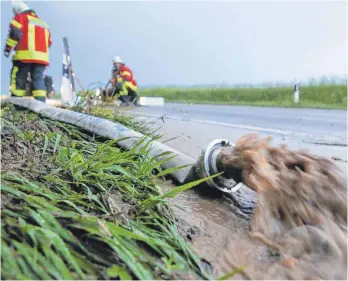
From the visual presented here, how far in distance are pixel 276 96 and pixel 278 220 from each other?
22.7 m

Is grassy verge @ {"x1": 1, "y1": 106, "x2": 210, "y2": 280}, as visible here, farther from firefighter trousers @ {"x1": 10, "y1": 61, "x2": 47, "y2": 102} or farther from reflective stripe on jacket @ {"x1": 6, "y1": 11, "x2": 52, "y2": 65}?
reflective stripe on jacket @ {"x1": 6, "y1": 11, "x2": 52, "y2": 65}

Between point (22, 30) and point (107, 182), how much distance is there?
22.3 feet

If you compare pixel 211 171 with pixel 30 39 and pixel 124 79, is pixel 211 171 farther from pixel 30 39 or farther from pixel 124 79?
pixel 124 79

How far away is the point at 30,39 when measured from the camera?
26.8 feet

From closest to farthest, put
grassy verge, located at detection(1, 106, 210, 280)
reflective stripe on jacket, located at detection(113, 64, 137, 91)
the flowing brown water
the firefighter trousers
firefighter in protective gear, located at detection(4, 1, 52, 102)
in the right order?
grassy verge, located at detection(1, 106, 210, 280) → the flowing brown water → firefighter in protective gear, located at detection(4, 1, 52, 102) → the firefighter trousers → reflective stripe on jacket, located at detection(113, 64, 137, 91)

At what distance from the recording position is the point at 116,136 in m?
3.29

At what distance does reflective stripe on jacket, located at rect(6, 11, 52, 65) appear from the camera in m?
8.08

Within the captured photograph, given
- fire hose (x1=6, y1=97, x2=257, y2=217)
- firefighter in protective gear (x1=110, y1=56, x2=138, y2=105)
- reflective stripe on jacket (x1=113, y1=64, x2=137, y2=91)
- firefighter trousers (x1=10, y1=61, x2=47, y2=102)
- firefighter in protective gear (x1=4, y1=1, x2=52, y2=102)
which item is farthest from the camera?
reflective stripe on jacket (x1=113, y1=64, x2=137, y2=91)

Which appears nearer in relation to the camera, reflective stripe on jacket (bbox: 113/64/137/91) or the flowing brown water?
the flowing brown water

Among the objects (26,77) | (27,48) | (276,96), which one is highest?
(27,48)

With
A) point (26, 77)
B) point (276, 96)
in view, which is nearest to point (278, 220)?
point (26, 77)

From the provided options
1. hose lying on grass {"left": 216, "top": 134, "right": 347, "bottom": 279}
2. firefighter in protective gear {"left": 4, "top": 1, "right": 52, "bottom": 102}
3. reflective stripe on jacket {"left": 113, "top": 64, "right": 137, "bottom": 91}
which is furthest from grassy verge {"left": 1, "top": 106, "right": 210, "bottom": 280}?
reflective stripe on jacket {"left": 113, "top": 64, "right": 137, "bottom": 91}

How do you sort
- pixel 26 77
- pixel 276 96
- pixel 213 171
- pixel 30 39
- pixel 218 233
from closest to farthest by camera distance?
pixel 218 233 < pixel 213 171 < pixel 30 39 < pixel 26 77 < pixel 276 96

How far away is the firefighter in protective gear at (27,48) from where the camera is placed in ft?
26.2
